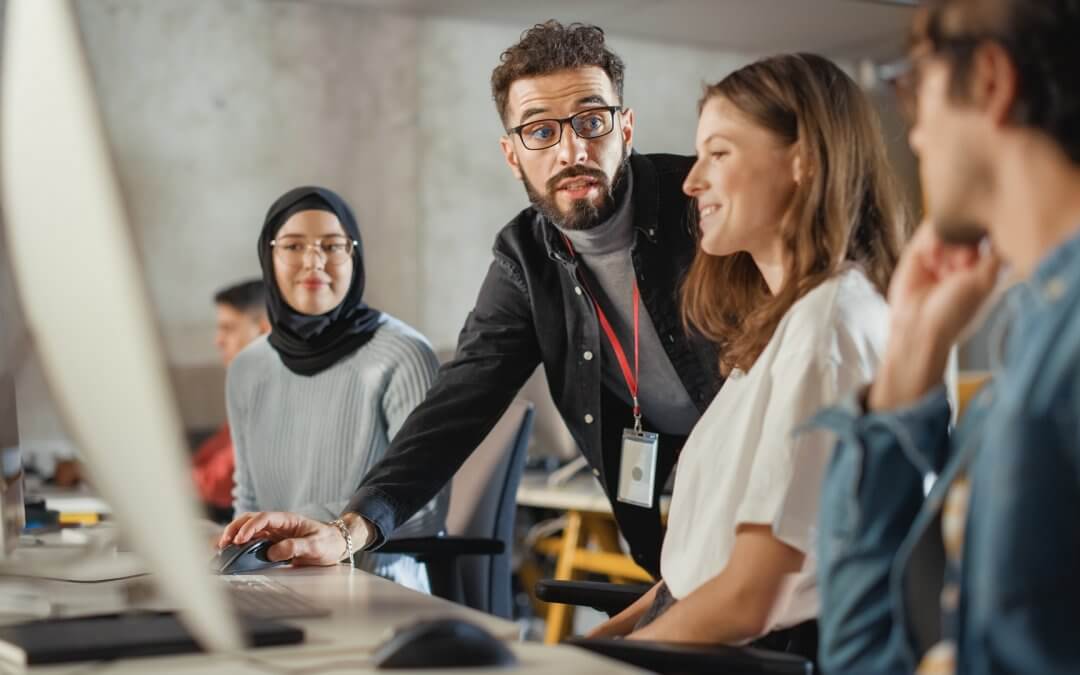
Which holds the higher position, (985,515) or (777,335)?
(777,335)

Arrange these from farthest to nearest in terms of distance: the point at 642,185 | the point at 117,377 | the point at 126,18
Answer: the point at 126,18, the point at 642,185, the point at 117,377

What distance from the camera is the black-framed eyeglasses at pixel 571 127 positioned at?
231cm

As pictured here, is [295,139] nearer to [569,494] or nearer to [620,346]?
[569,494]

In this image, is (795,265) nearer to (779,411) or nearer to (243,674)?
(779,411)

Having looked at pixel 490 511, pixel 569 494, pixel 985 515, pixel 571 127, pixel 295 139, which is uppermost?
pixel 295 139

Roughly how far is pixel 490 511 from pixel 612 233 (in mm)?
862

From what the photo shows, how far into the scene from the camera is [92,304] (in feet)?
3.07

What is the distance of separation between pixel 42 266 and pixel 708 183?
33.4 inches

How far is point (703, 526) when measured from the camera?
143cm

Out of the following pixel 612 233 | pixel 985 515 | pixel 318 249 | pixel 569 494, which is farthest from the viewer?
pixel 569 494

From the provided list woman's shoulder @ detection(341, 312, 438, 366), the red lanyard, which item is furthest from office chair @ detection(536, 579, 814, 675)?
woman's shoulder @ detection(341, 312, 438, 366)

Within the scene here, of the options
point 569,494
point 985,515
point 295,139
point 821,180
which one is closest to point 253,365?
point 569,494

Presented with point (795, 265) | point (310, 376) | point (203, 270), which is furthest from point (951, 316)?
point (203, 270)

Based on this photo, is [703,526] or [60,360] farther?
[703,526]
